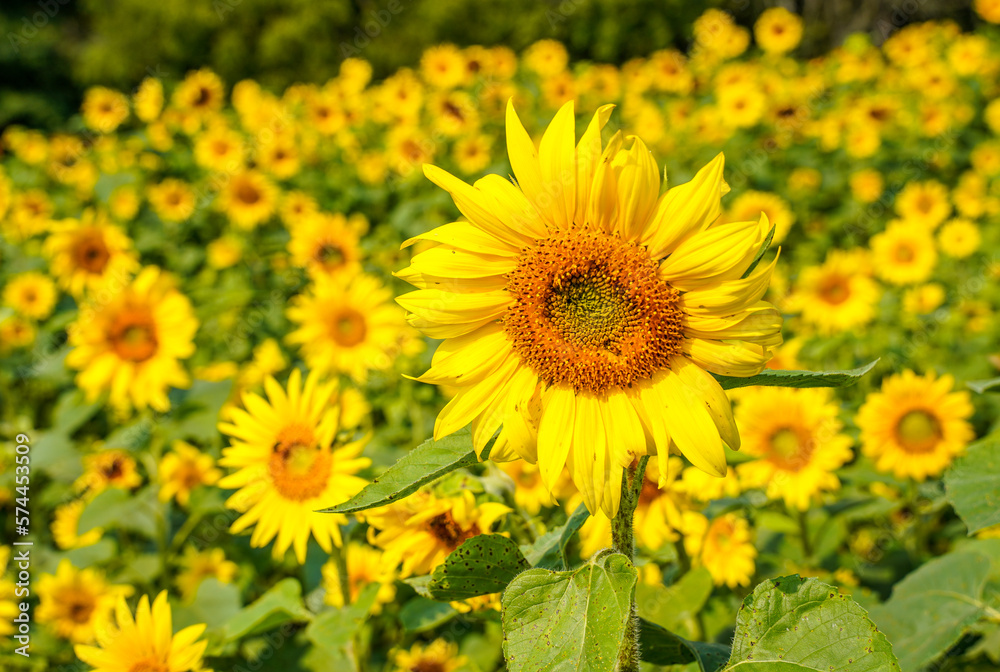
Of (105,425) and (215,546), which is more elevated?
(105,425)

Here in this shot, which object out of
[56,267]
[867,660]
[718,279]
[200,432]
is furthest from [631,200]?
[56,267]

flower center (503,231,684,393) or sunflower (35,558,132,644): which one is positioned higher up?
flower center (503,231,684,393)

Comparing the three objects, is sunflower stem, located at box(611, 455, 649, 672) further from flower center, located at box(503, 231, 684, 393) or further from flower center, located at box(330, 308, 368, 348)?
flower center, located at box(330, 308, 368, 348)

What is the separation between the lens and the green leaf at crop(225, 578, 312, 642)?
1856 millimetres

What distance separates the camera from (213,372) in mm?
3330

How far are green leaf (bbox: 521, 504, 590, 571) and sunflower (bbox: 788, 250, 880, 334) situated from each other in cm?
330

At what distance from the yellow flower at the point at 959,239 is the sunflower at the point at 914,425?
2749 millimetres

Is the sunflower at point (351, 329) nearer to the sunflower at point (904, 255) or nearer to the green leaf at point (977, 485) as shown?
the green leaf at point (977, 485)

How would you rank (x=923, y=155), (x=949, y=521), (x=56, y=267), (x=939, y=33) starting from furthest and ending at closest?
(x=939, y=33), (x=923, y=155), (x=56, y=267), (x=949, y=521)

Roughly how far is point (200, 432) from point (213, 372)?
675 mm

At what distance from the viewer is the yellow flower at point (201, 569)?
3.26m

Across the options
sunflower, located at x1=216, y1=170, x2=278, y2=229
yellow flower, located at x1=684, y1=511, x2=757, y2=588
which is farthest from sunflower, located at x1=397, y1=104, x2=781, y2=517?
sunflower, located at x1=216, y1=170, x2=278, y2=229

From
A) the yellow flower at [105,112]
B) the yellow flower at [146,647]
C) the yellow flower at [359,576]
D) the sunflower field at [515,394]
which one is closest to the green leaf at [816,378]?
the sunflower field at [515,394]

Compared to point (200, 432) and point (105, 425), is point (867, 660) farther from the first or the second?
point (105, 425)
